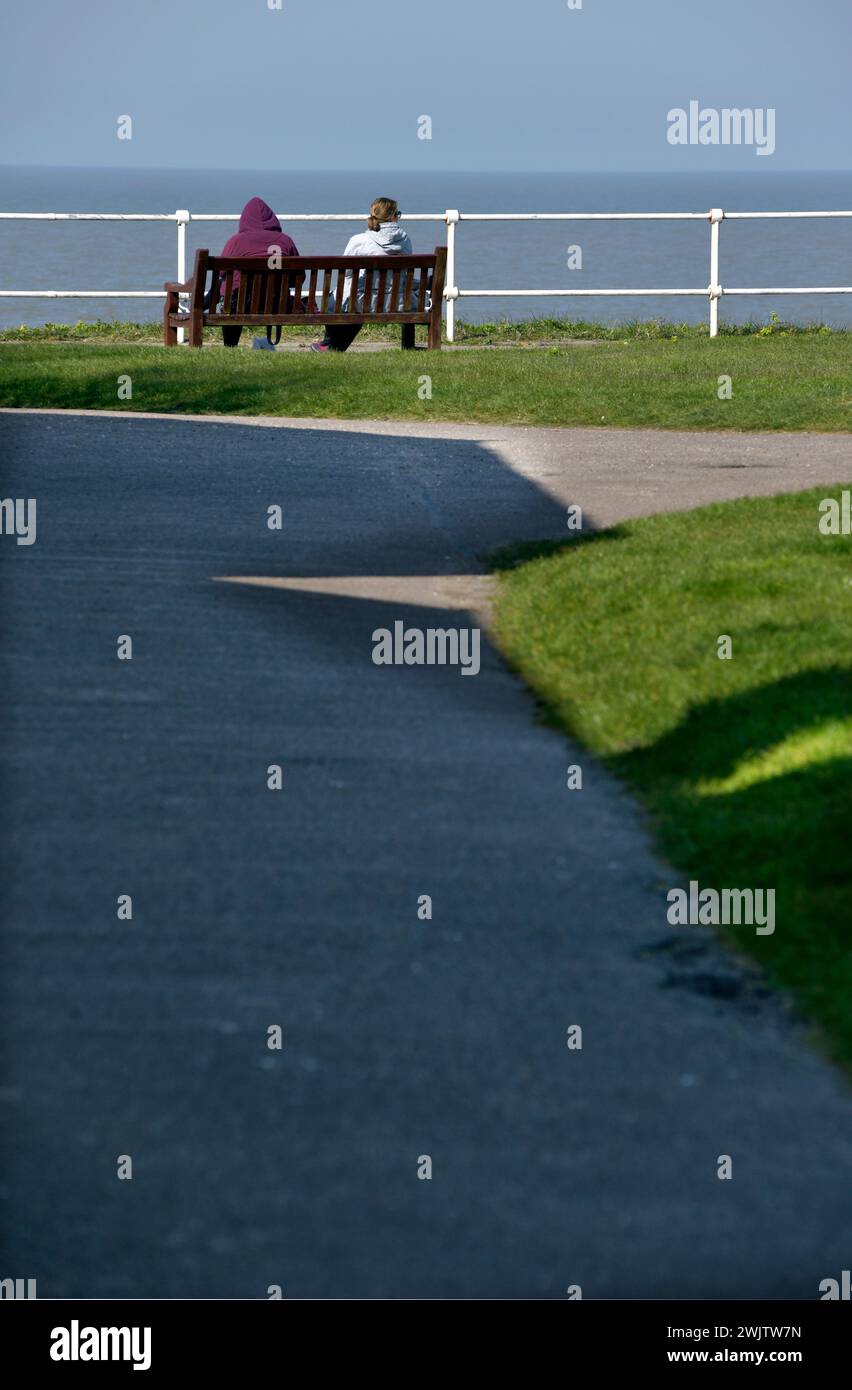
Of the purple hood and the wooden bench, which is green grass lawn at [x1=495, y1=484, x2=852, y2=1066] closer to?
the wooden bench

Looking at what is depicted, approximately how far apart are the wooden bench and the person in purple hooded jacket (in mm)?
869

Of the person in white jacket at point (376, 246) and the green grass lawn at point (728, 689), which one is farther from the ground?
the person in white jacket at point (376, 246)

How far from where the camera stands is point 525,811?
247 inches

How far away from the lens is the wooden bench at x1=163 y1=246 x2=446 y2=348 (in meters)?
18.2

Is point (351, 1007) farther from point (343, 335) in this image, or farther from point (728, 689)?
point (343, 335)

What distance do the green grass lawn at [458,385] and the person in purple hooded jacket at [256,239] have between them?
4.51 ft

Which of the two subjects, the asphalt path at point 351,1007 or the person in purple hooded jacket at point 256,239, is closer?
the asphalt path at point 351,1007

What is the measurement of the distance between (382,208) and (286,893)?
16104 millimetres

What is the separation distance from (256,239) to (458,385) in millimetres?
4277

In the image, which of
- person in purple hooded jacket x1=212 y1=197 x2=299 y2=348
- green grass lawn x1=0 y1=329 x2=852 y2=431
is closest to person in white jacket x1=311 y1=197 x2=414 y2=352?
person in purple hooded jacket x1=212 y1=197 x2=299 y2=348

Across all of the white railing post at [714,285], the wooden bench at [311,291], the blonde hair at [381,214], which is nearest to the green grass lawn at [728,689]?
the wooden bench at [311,291]

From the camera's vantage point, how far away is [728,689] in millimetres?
7324

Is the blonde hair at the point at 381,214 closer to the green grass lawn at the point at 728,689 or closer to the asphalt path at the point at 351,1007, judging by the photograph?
the green grass lawn at the point at 728,689

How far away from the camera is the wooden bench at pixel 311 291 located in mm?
18219
